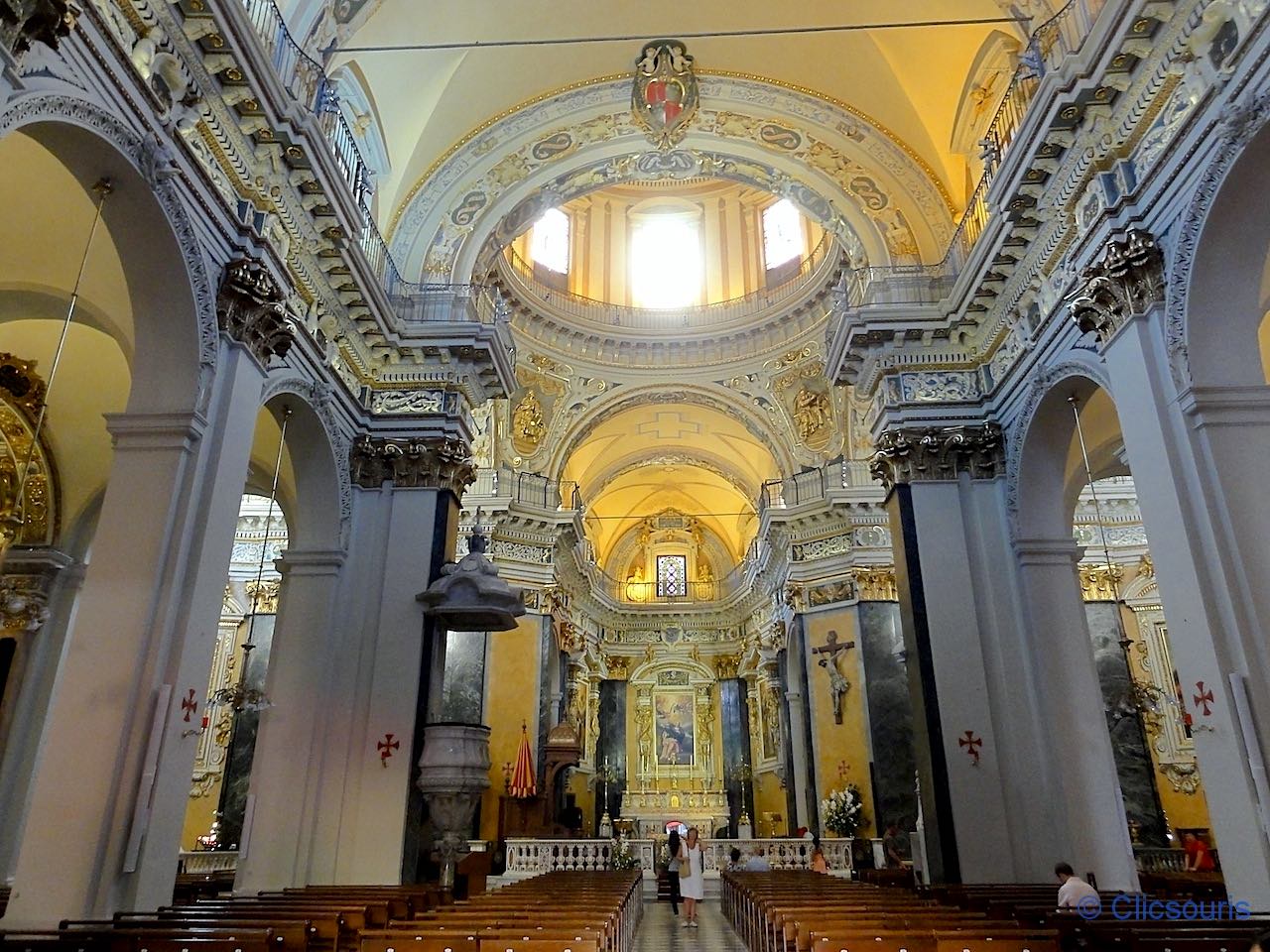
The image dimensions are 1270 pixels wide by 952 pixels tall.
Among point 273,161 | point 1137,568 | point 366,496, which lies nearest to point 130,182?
point 273,161

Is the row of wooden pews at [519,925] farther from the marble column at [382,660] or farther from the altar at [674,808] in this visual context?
the altar at [674,808]

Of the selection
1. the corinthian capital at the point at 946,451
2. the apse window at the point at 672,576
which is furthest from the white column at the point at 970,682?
the apse window at the point at 672,576

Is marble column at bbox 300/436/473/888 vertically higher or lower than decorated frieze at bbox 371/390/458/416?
lower

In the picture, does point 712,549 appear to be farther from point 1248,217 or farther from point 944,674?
point 1248,217

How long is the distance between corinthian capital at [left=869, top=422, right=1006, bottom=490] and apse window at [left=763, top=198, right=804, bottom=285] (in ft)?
33.1

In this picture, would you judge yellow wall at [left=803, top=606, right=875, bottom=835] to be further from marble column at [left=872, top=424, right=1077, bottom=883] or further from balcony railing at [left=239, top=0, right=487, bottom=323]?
balcony railing at [left=239, top=0, right=487, bottom=323]

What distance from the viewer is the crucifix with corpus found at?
1595cm

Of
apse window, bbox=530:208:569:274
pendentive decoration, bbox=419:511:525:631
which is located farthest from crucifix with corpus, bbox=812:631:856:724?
apse window, bbox=530:208:569:274

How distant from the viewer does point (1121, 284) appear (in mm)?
6430

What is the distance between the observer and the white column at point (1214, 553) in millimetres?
5301

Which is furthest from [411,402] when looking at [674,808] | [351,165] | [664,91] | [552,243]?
[674,808]

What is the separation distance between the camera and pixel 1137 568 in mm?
15820

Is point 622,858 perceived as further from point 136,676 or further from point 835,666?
point 136,676

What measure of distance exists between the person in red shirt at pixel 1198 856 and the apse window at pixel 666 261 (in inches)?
558
